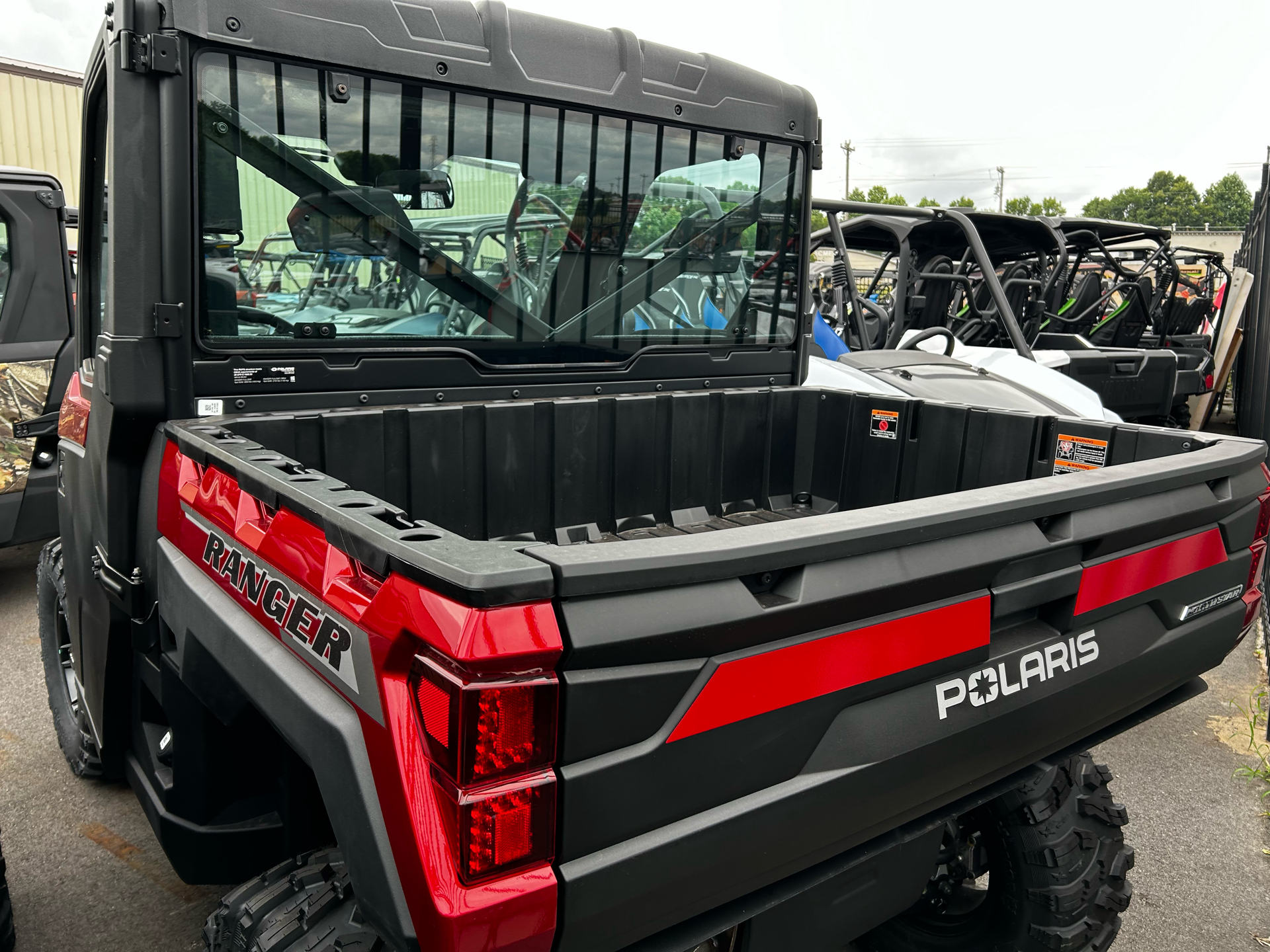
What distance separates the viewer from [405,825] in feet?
4.13

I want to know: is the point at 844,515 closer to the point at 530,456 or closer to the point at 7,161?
the point at 530,456

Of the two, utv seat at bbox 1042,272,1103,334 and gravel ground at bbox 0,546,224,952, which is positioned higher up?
utv seat at bbox 1042,272,1103,334

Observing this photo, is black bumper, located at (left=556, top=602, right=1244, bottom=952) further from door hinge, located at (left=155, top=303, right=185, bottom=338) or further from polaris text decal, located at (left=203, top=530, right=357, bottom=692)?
door hinge, located at (left=155, top=303, right=185, bottom=338)

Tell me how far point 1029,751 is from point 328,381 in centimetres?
198

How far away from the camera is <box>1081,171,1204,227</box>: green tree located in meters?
102

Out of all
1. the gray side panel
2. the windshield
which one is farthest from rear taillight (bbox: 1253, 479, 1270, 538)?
the gray side panel

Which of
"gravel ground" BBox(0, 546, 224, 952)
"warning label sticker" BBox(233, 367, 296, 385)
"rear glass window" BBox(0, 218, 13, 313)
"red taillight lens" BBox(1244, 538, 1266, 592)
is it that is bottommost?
"gravel ground" BBox(0, 546, 224, 952)

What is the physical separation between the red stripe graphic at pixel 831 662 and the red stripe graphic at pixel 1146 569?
340 mm

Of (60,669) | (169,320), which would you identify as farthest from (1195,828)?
(60,669)

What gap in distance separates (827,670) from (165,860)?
264cm

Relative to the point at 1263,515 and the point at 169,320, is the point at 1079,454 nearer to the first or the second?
the point at 1263,515

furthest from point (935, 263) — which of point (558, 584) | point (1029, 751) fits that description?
point (558, 584)

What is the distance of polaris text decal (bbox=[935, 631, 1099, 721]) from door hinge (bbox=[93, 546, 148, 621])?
6.38 feet

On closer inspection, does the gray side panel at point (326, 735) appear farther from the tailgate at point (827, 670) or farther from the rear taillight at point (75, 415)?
the rear taillight at point (75, 415)
